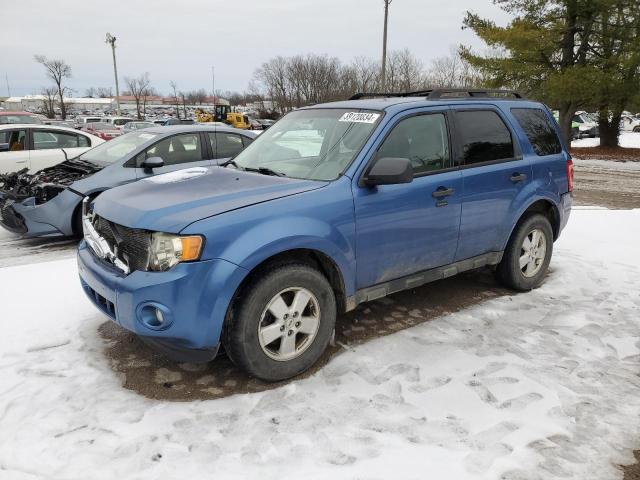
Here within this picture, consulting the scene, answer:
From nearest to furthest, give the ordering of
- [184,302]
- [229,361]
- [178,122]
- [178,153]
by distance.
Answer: [184,302]
[229,361]
[178,153]
[178,122]

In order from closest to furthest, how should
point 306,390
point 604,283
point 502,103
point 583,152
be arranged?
1. point 306,390
2. point 502,103
3. point 604,283
4. point 583,152

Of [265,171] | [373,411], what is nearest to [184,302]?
[373,411]

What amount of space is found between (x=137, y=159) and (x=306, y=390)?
5.03 m

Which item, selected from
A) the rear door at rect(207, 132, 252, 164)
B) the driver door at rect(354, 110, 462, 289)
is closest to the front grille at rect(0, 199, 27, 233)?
the rear door at rect(207, 132, 252, 164)

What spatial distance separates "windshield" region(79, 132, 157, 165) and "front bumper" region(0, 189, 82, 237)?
909 mm

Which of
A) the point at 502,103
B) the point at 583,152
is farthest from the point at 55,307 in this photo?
the point at 583,152

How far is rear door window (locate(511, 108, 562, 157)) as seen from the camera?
5008 mm

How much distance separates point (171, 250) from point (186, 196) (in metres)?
0.50

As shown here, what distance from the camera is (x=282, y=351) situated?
3418 millimetres

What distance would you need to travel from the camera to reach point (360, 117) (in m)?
4.08

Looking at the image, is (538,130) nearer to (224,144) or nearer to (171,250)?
(171,250)

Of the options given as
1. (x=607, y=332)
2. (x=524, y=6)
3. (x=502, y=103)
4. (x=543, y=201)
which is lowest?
(x=607, y=332)

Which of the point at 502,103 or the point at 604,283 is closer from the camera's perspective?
the point at 502,103

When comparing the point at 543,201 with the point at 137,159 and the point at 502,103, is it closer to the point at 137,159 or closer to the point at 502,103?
the point at 502,103
